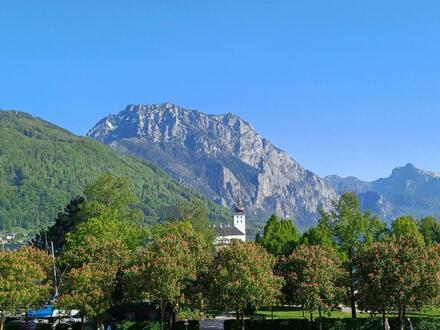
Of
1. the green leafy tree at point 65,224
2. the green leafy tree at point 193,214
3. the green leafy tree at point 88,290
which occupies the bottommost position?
the green leafy tree at point 88,290

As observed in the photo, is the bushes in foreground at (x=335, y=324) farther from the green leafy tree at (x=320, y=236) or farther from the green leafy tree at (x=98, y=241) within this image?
the green leafy tree at (x=320, y=236)

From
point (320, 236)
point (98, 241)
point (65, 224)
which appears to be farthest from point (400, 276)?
point (65, 224)

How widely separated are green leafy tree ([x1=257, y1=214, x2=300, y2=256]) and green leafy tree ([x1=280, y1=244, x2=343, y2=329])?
90.8 ft

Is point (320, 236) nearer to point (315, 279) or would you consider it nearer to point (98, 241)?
point (315, 279)

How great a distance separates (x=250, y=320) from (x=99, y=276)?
15786 millimetres

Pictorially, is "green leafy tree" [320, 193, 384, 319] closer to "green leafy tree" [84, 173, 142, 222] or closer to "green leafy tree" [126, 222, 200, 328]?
"green leafy tree" [126, 222, 200, 328]

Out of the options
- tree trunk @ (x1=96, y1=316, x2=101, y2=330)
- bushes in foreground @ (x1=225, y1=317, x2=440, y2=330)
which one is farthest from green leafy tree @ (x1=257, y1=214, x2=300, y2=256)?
tree trunk @ (x1=96, y1=316, x2=101, y2=330)

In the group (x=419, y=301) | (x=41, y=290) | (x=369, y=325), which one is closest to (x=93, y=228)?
(x=41, y=290)

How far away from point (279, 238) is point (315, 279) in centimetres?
3879

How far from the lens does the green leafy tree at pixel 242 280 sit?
161ft

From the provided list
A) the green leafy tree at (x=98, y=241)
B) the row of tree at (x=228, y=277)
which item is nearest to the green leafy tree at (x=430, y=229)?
the green leafy tree at (x=98, y=241)

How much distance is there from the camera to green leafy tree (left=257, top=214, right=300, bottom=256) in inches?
3250

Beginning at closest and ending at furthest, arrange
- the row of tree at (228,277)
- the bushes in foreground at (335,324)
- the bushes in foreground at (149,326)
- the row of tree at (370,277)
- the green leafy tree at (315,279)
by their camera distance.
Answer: the row of tree at (370,277) < the row of tree at (228,277) < the bushes in foreground at (335,324) < the green leafy tree at (315,279) < the bushes in foreground at (149,326)

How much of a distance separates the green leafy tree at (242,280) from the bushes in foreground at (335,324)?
10.2 feet
